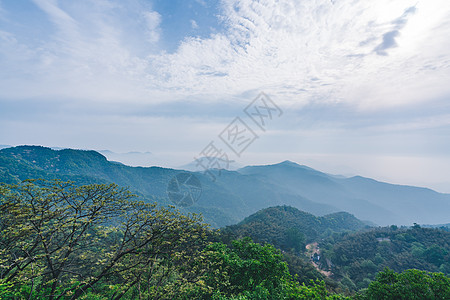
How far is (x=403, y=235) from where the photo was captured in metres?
50.6

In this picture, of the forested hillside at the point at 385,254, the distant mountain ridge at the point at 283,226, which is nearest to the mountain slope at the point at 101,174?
the distant mountain ridge at the point at 283,226

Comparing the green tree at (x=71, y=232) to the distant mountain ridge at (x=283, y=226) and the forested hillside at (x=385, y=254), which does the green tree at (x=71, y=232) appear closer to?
the distant mountain ridge at (x=283, y=226)

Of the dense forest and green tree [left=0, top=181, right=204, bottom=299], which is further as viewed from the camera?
the dense forest

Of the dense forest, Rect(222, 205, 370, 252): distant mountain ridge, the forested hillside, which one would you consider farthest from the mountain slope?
the dense forest

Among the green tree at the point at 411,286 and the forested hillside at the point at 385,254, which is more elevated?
the green tree at the point at 411,286

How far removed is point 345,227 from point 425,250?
64494mm

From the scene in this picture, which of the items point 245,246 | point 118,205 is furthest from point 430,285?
point 118,205

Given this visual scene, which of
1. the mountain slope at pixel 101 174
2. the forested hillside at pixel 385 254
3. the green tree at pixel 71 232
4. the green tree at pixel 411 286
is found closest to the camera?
the green tree at pixel 71 232

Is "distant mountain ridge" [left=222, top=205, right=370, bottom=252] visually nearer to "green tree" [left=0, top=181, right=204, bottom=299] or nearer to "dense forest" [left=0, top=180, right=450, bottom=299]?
"dense forest" [left=0, top=180, right=450, bottom=299]

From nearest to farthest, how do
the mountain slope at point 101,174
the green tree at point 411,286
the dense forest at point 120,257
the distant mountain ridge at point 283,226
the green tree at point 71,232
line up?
the green tree at point 71,232 → the dense forest at point 120,257 → the green tree at point 411,286 → the distant mountain ridge at point 283,226 → the mountain slope at point 101,174

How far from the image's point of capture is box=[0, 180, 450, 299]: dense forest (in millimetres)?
6879

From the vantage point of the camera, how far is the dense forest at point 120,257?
6.88 m

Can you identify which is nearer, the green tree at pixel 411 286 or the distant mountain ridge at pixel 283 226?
the green tree at pixel 411 286

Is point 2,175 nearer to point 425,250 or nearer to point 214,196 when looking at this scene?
point 425,250
